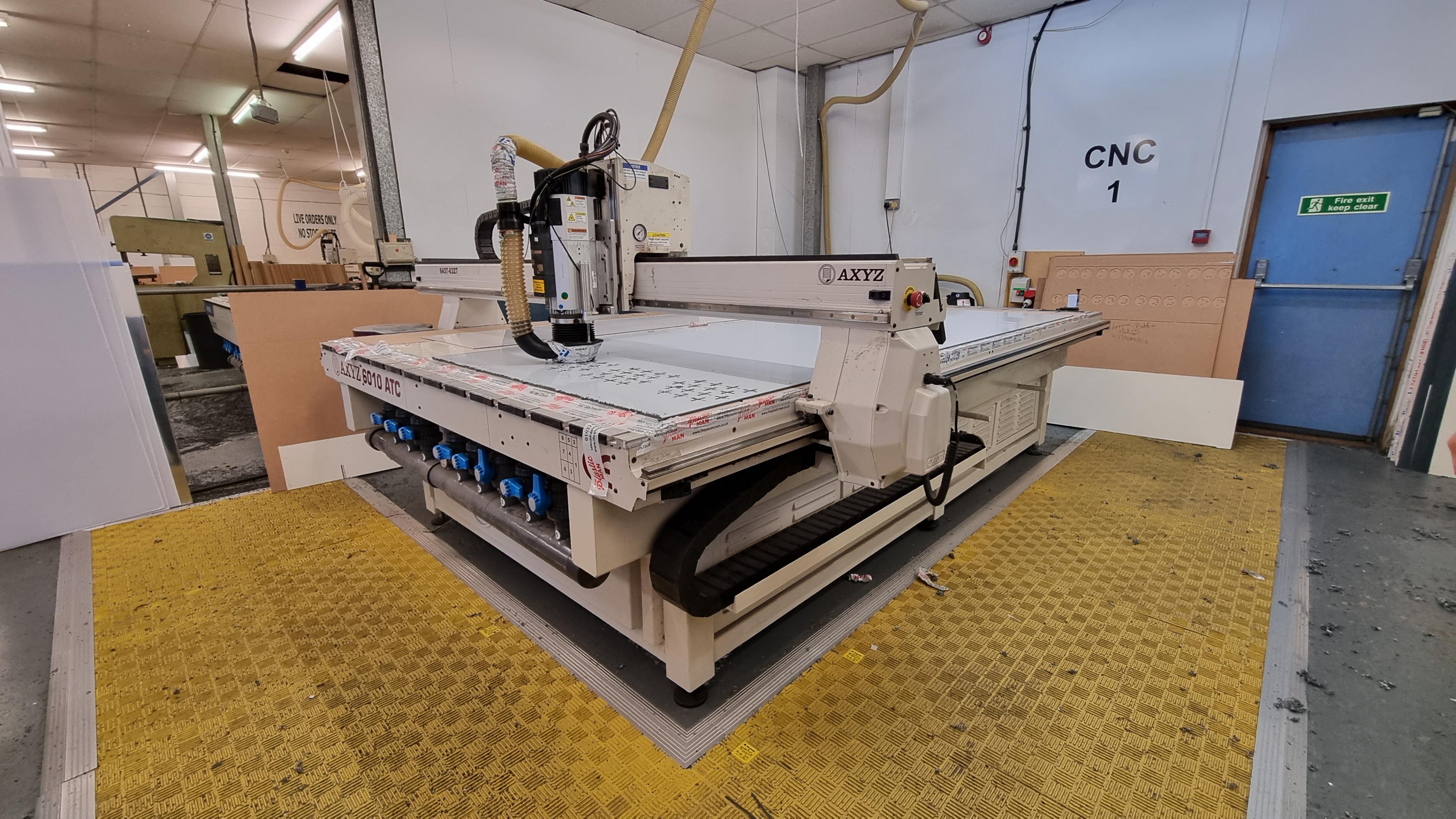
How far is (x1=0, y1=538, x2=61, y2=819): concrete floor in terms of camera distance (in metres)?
1.22

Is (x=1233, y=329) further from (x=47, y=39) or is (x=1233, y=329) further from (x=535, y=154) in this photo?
(x=47, y=39)

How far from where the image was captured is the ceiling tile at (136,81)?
15.7 ft

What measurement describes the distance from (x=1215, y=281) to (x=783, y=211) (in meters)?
3.34

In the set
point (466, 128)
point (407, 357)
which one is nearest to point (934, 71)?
point (466, 128)

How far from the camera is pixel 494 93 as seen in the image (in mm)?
3391

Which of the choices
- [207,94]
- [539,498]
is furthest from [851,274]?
[207,94]

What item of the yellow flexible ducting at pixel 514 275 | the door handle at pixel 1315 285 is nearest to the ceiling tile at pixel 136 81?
the yellow flexible ducting at pixel 514 275

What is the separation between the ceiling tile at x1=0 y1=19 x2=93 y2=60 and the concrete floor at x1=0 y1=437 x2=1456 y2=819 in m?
3.96

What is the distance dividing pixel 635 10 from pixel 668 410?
12.5 ft

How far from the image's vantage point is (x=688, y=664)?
136cm

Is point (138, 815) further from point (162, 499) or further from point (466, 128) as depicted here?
point (466, 128)

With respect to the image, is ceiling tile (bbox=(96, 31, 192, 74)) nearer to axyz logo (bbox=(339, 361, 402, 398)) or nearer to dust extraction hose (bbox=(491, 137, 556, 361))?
axyz logo (bbox=(339, 361, 402, 398))

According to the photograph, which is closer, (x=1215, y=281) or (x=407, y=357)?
(x=407, y=357)

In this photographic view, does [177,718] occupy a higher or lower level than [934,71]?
lower
